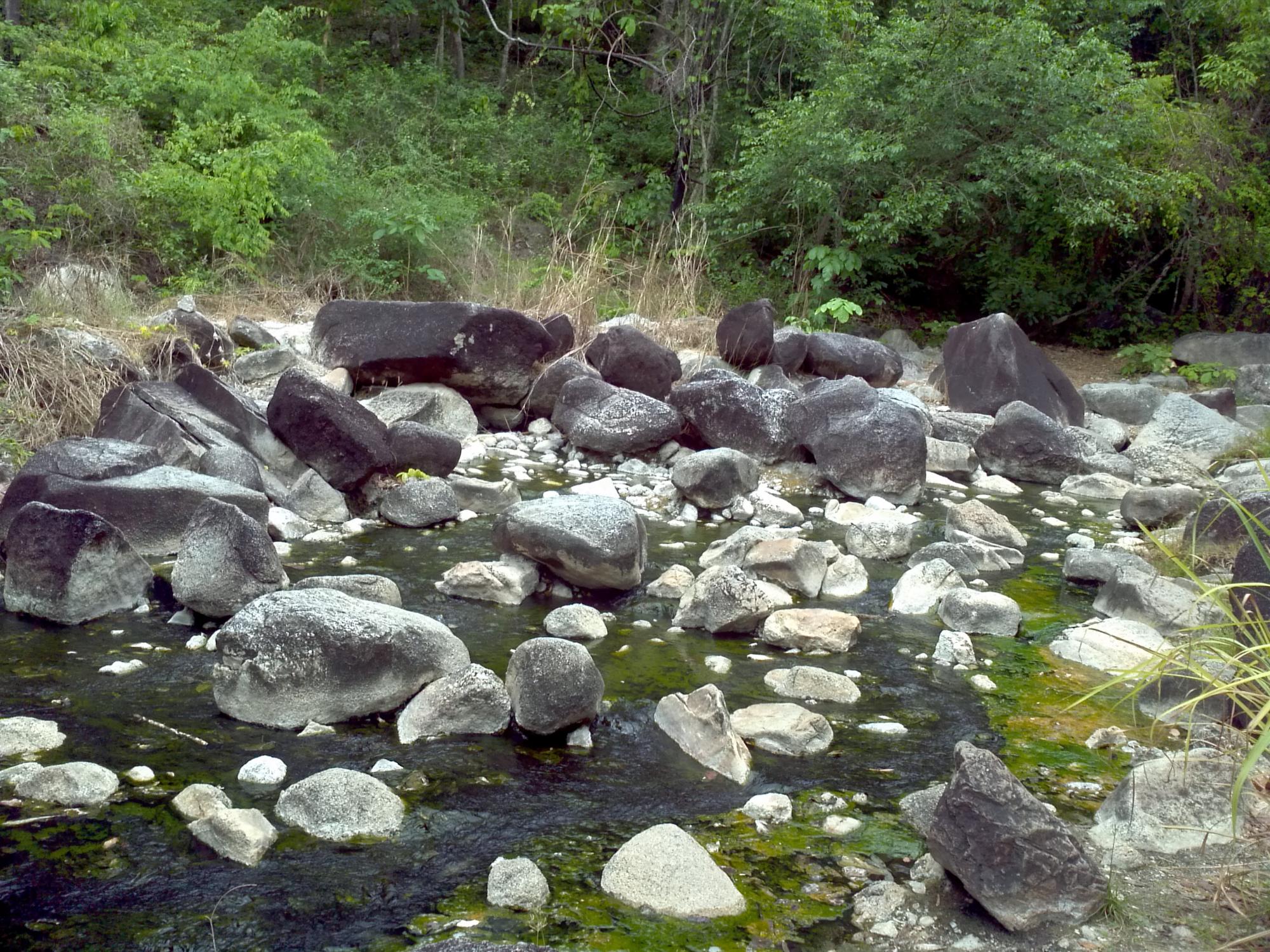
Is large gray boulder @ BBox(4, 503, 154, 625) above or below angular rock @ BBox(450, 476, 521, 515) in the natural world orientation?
above

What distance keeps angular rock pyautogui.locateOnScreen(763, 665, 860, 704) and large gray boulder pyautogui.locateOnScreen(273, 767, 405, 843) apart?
5.01 ft

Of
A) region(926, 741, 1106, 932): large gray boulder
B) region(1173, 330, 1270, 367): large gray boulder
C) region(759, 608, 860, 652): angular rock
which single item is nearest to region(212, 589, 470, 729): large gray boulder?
region(759, 608, 860, 652): angular rock

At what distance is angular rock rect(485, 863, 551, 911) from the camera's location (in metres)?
2.63

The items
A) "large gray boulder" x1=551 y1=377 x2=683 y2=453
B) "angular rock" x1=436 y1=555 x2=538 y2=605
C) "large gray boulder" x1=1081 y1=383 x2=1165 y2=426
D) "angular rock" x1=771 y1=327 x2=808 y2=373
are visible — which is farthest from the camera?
"large gray boulder" x1=1081 y1=383 x2=1165 y2=426

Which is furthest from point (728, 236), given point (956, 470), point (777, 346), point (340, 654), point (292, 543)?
point (340, 654)

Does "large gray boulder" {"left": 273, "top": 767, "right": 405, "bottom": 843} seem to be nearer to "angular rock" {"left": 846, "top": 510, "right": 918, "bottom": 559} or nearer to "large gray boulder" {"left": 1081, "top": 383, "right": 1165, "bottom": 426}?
"angular rock" {"left": 846, "top": 510, "right": 918, "bottom": 559}

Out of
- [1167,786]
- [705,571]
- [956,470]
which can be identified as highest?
[1167,786]

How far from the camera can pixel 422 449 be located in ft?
21.2

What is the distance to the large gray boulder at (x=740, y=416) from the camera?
7.65 meters

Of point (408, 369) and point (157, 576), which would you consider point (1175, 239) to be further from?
point (157, 576)

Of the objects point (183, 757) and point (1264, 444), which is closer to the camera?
point (183, 757)

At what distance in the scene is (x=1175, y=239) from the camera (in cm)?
1443

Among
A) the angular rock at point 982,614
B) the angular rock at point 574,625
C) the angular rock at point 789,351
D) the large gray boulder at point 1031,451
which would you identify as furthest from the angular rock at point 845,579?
the angular rock at point 789,351

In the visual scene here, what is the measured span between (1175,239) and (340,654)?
45.5ft
